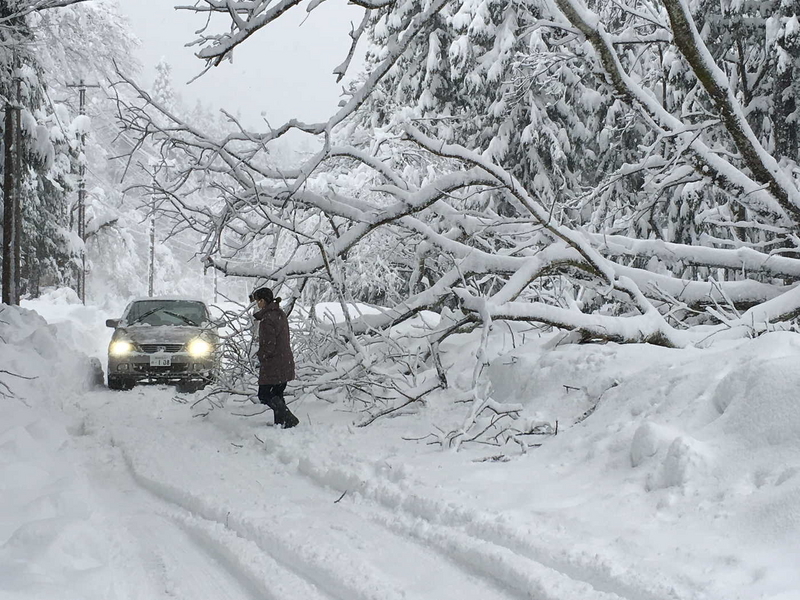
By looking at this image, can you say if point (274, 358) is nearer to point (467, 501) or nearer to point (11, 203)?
point (467, 501)

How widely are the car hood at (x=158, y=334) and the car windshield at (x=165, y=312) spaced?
0.32m

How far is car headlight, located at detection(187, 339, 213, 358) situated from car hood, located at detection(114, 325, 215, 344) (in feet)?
0.39

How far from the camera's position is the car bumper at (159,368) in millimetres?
12039

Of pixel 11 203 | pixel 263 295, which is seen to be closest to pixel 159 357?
pixel 263 295

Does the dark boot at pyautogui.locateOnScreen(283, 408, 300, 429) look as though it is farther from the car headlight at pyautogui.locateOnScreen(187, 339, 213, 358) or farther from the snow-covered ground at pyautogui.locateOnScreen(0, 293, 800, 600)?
the car headlight at pyautogui.locateOnScreen(187, 339, 213, 358)

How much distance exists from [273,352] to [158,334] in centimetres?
490

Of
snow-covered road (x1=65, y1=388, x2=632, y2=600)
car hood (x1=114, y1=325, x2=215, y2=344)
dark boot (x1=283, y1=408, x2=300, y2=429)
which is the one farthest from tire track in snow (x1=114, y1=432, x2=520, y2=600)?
car hood (x1=114, y1=325, x2=215, y2=344)

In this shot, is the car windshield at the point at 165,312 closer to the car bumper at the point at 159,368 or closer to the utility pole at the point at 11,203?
the car bumper at the point at 159,368

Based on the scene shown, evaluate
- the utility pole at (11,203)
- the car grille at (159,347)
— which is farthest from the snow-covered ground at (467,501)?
the utility pole at (11,203)

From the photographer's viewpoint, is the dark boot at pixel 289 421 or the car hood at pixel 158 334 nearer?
the dark boot at pixel 289 421

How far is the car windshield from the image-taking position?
1329 cm

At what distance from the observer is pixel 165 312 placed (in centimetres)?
1355

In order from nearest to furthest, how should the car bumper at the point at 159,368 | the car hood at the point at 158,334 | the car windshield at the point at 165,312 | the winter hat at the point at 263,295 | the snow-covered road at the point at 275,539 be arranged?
the snow-covered road at the point at 275,539 → the winter hat at the point at 263,295 → the car bumper at the point at 159,368 → the car hood at the point at 158,334 → the car windshield at the point at 165,312

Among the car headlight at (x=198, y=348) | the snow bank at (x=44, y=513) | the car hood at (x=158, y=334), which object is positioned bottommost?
the snow bank at (x=44, y=513)
